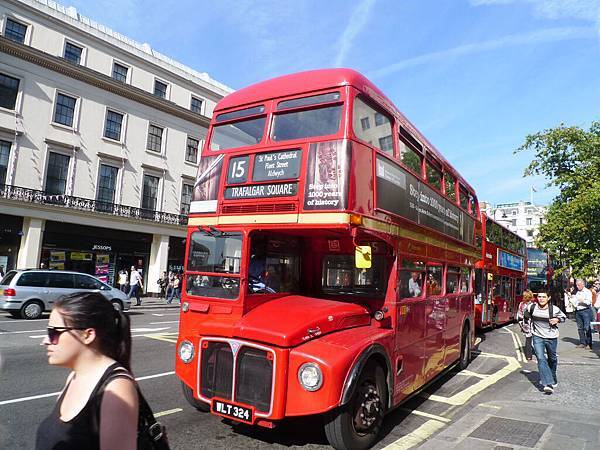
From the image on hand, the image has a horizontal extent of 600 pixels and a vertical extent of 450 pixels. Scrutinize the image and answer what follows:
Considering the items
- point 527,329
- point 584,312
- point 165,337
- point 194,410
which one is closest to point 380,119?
point 194,410

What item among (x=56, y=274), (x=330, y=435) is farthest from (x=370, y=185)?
(x=56, y=274)

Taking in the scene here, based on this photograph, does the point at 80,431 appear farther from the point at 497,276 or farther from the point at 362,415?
the point at 497,276

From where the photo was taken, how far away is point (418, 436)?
512 cm

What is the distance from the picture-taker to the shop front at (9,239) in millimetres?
20859

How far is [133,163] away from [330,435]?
25214mm

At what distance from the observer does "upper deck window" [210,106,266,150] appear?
5594mm

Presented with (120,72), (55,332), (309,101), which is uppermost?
(120,72)

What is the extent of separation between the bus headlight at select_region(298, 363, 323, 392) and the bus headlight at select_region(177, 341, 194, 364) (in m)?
1.49

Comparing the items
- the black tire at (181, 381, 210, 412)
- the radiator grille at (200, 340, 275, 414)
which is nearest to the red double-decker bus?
the black tire at (181, 381, 210, 412)

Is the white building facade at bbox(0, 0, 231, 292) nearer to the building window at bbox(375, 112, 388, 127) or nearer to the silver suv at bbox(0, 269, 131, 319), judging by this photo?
the silver suv at bbox(0, 269, 131, 319)

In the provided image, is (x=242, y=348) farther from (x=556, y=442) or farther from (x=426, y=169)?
(x=426, y=169)

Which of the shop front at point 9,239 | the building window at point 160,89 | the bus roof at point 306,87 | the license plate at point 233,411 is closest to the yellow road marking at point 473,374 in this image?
the bus roof at point 306,87

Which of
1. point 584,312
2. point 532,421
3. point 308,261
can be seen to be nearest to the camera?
point 532,421

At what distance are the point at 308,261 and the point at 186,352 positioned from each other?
2.14 m
